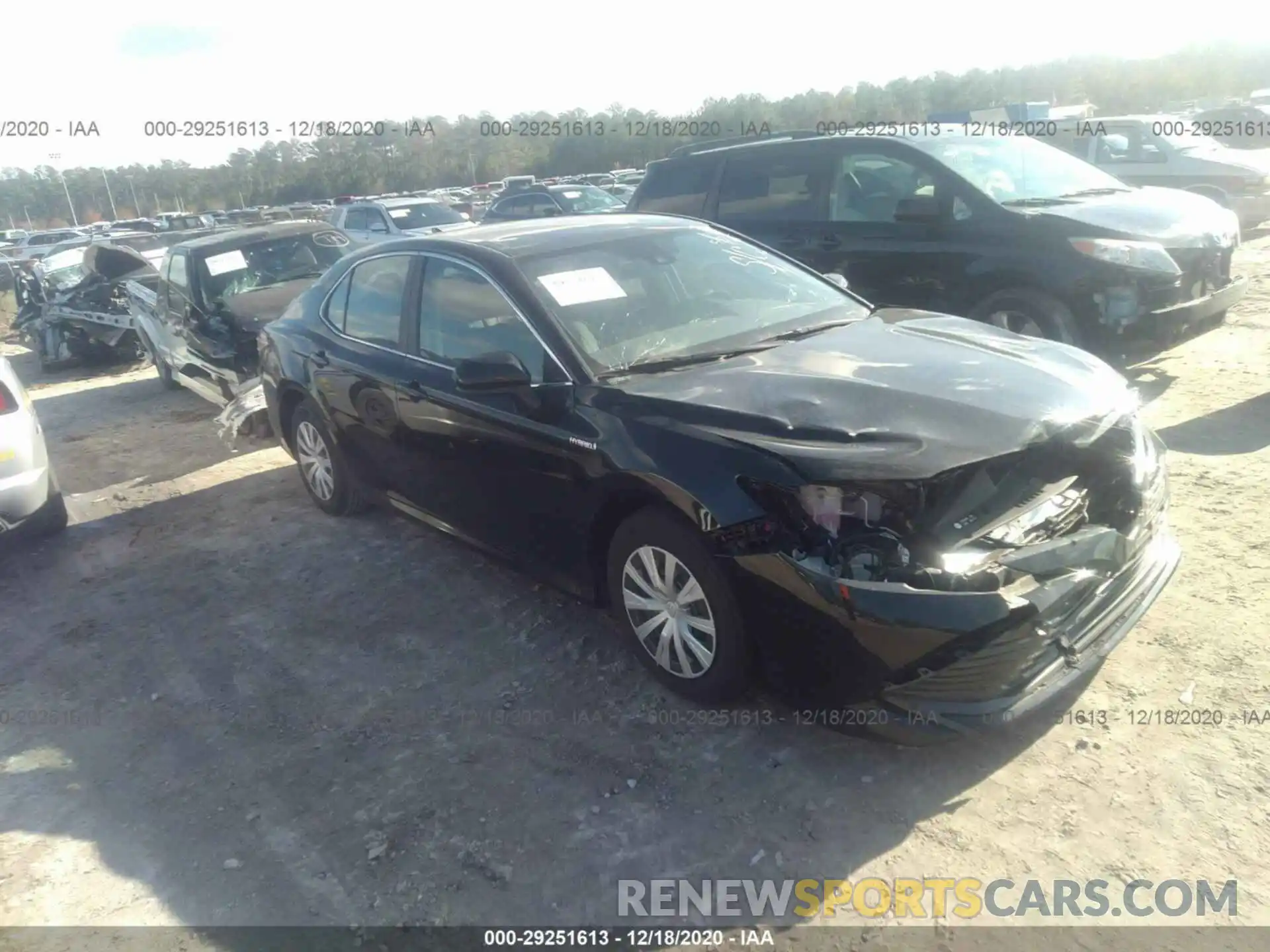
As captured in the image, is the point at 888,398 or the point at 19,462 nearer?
the point at 888,398

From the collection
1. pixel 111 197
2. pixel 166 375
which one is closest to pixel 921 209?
pixel 166 375

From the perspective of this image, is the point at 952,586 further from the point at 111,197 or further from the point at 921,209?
the point at 111,197

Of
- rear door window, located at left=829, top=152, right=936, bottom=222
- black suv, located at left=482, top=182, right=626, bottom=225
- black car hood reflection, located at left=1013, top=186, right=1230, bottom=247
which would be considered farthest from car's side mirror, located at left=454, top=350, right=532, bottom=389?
black suv, located at left=482, top=182, right=626, bottom=225

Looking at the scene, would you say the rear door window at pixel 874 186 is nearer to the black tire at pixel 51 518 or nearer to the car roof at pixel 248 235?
the car roof at pixel 248 235

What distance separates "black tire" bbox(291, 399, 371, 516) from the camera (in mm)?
5562

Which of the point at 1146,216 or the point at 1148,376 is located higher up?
the point at 1146,216

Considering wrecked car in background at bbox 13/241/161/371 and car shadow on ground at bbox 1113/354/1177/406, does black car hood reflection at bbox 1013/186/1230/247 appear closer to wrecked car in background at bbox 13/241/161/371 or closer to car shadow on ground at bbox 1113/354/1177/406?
car shadow on ground at bbox 1113/354/1177/406

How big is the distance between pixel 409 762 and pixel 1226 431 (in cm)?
516

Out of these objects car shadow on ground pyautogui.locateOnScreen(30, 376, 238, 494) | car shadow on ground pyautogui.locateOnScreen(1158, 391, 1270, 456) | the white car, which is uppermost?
the white car

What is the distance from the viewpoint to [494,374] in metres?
3.78

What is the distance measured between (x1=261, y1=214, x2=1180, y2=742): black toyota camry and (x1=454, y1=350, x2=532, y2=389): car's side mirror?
13 mm

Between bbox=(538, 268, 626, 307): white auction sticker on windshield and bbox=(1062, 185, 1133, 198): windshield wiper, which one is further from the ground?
bbox=(538, 268, 626, 307): white auction sticker on windshield

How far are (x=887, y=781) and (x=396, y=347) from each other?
10.2 feet

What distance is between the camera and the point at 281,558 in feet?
18.1
